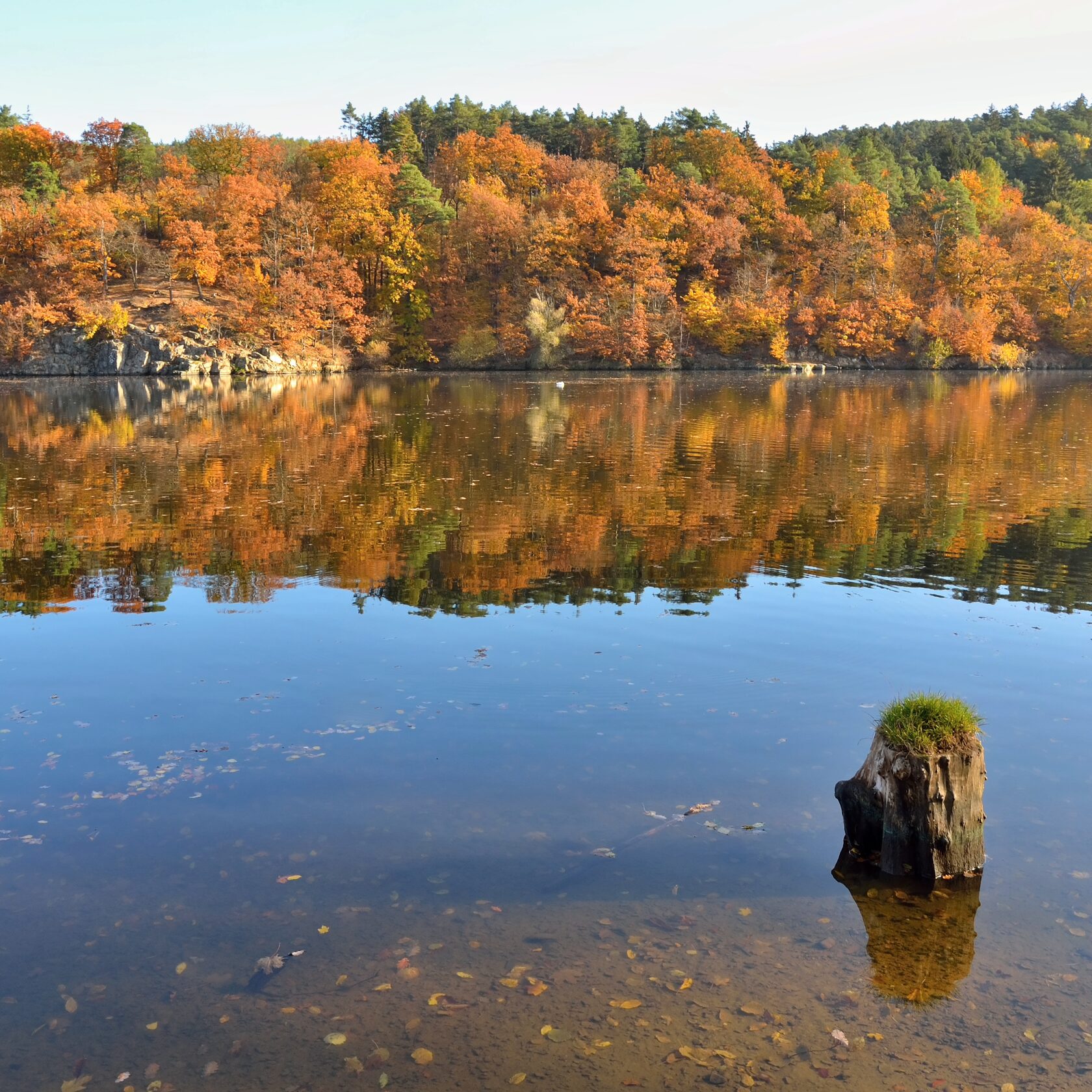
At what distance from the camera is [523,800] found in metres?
7.00

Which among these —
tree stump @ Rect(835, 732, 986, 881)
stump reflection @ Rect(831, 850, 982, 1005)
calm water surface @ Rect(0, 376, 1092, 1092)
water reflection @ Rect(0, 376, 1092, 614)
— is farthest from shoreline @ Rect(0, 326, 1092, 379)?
stump reflection @ Rect(831, 850, 982, 1005)

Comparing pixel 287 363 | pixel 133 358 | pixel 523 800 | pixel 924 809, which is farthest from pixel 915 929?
pixel 287 363

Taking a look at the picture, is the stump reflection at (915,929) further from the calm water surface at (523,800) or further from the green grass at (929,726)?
the green grass at (929,726)

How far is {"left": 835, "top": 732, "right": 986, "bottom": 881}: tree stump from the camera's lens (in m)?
5.88

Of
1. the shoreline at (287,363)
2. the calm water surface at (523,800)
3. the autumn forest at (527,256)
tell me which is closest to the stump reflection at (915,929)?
the calm water surface at (523,800)

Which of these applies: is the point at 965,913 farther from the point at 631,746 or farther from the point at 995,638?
the point at 995,638

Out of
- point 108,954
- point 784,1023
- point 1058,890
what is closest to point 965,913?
point 1058,890

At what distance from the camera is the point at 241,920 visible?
562 cm

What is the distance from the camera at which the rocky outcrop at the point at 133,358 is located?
219 ft

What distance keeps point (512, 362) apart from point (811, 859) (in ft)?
242

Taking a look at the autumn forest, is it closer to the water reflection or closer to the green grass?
the water reflection

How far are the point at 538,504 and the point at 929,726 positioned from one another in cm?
1312

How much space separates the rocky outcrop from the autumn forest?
1.00m

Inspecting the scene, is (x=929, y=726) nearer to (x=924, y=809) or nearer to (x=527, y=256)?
(x=924, y=809)
